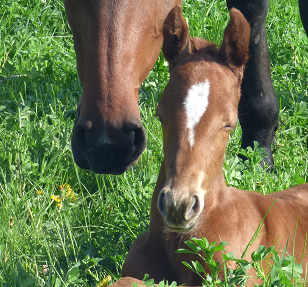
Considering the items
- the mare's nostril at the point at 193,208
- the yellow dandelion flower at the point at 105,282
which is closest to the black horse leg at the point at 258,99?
the yellow dandelion flower at the point at 105,282

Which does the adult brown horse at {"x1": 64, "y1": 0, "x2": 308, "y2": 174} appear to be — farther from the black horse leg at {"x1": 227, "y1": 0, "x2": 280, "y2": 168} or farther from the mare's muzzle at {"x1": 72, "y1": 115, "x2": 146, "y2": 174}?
the black horse leg at {"x1": 227, "y1": 0, "x2": 280, "y2": 168}

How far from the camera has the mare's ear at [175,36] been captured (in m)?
2.68

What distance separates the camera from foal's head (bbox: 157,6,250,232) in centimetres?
228

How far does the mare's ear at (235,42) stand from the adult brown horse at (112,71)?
0.59m

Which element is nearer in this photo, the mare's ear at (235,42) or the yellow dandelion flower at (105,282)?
the mare's ear at (235,42)

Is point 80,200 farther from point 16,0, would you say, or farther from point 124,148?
point 16,0

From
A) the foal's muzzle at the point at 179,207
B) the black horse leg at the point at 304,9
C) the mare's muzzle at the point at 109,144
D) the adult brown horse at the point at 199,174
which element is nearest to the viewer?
the foal's muzzle at the point at 179,207

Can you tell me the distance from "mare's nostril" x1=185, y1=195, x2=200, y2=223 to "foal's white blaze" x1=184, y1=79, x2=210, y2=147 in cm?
25

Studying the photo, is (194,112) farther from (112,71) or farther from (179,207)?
(112,71)

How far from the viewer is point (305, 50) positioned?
18.6 ft

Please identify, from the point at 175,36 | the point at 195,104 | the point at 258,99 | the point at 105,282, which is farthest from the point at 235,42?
the point at 258,99

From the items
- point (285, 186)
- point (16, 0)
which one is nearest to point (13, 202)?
point (285, 186)

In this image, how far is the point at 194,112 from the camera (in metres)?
2.39

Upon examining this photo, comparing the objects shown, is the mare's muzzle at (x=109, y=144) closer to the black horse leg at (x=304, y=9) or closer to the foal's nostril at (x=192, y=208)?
the foal's nostril at (x=192, y=208)
